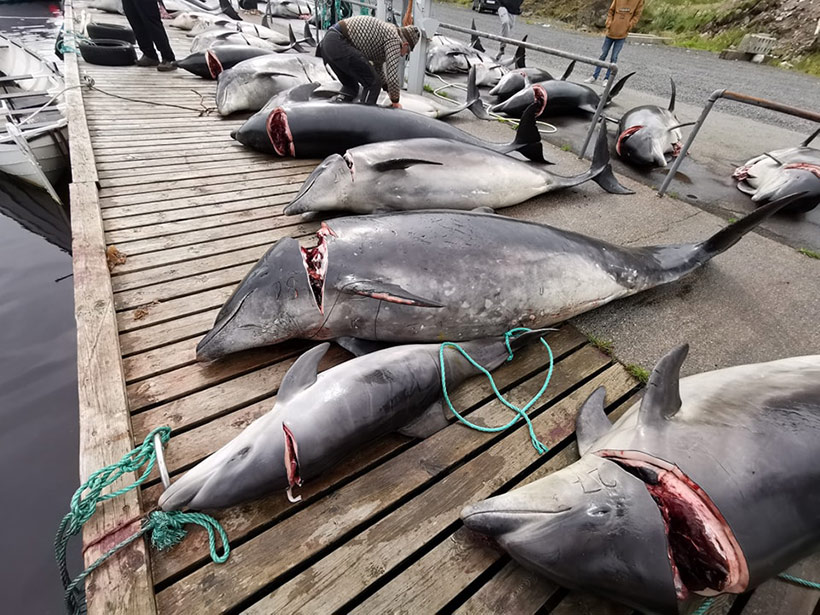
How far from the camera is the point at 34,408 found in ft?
12.7

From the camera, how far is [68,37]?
982 cm

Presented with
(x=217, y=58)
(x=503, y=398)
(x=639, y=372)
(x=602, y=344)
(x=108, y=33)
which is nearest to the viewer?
(x=503, y=398)

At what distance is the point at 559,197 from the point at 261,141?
3.99m

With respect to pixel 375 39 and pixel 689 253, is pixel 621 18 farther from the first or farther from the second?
pixel 689 253

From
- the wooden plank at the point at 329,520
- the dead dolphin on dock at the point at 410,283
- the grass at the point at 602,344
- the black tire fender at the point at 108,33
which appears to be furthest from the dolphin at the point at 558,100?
the black tire fender at the point at 108,33

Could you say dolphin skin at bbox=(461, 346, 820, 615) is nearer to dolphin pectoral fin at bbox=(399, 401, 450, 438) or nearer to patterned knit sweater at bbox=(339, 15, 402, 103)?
dolphin pectoral fin at bbox=(399, 401, 450, 438)

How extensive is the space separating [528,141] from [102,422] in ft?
17.8

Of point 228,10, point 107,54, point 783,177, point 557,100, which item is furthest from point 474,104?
point 228,10

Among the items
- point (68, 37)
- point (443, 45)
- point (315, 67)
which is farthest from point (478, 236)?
point (68, 37)

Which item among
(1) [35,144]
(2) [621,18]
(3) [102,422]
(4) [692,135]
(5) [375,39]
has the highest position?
(2) [621,18]

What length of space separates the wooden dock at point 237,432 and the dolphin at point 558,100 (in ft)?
18.4

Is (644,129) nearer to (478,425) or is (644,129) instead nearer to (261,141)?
(261,141)

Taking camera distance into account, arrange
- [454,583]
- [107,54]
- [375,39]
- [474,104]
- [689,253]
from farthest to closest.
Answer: [107,54] → [474,104] → [375,39] → [689,253] → [454,583]

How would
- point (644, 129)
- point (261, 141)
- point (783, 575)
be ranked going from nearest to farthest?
point (783, 575)
point (261, 141)
point (644, 129)
